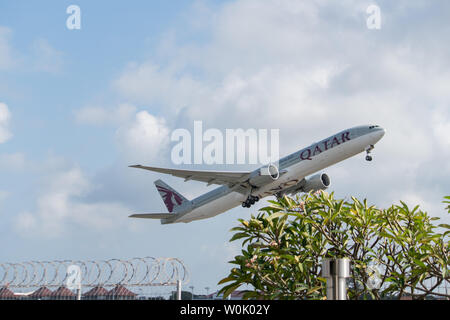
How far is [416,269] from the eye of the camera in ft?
57.8

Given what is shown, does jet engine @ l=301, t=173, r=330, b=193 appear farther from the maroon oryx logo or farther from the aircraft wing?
the maroon oryx logo

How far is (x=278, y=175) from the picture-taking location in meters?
48.8

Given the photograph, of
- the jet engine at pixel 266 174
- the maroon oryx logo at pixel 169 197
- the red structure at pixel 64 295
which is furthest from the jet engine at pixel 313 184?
the red structure at pixel 64 295

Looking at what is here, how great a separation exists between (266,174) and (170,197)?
22618mm

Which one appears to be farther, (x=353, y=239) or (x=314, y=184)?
(x=314, y=184)

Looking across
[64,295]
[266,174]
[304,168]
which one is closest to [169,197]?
[266,174]

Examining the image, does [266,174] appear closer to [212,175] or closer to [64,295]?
[212,175]

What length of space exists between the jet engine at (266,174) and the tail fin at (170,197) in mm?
15870

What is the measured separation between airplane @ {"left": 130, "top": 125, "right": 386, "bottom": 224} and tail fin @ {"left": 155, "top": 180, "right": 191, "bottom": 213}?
5.89 m

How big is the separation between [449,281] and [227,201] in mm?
37972

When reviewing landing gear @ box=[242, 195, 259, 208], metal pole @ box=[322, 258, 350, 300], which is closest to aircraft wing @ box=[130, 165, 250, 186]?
landing gear @ box=[242, 195, 259, 208]
